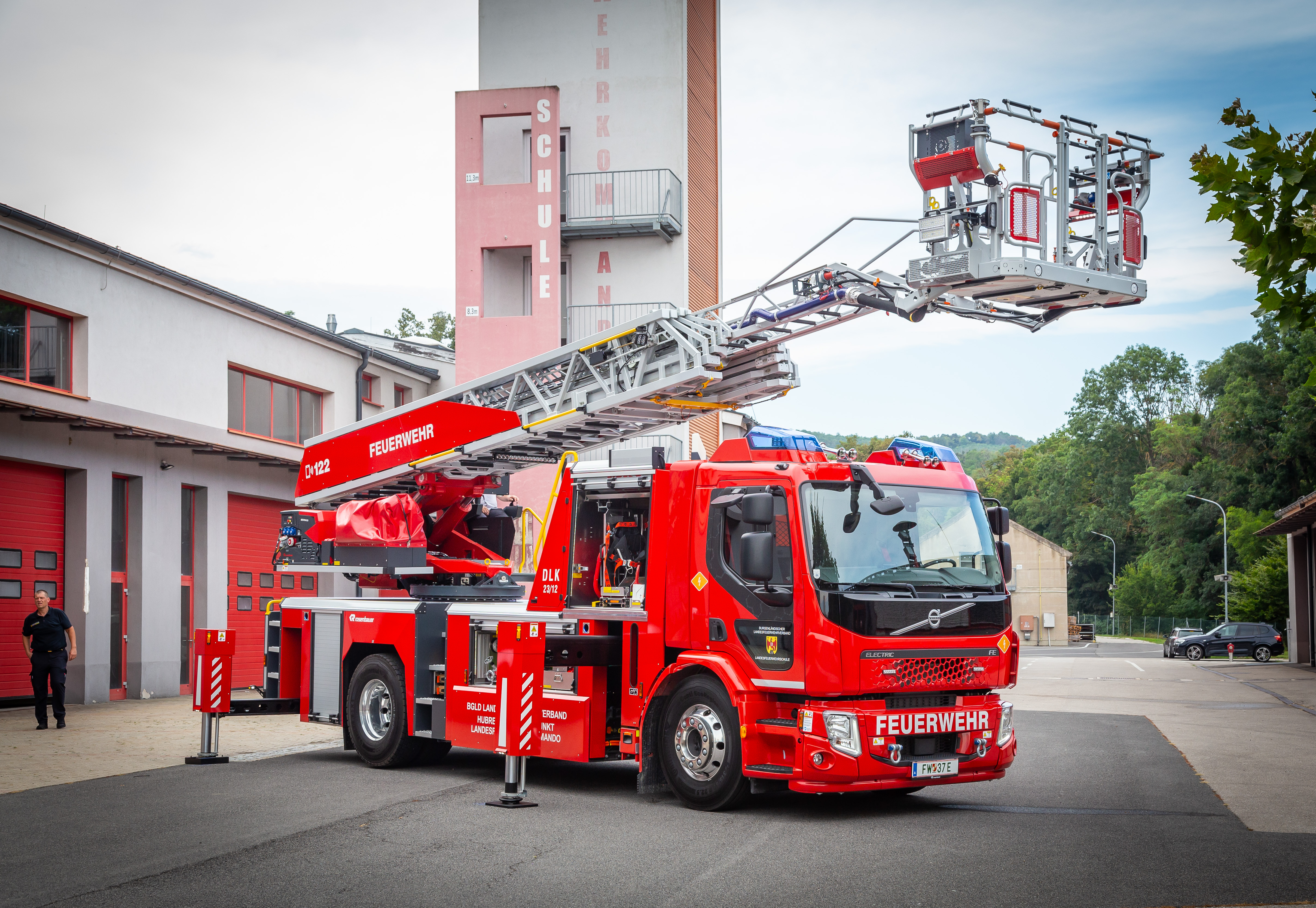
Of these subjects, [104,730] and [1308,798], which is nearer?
[1308,798]

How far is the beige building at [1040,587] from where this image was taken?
7394 cm

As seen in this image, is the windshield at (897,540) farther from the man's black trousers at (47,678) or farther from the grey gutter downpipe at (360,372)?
the grey gutter downpipe at (360,372)

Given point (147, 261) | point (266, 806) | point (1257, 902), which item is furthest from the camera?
point (147, 261)

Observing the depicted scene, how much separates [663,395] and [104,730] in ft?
30.4

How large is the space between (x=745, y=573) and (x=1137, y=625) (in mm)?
92077

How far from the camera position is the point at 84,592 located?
801 inches

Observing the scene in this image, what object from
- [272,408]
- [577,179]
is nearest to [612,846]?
[272,408]

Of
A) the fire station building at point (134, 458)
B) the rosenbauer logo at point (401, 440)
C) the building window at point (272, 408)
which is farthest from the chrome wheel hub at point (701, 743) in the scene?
the building window at point (272, 408)

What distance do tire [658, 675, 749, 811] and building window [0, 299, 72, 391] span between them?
13196 millimetres

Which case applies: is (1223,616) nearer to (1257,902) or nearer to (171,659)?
(171,659)

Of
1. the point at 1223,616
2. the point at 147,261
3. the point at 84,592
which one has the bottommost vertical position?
the point at 1223,616

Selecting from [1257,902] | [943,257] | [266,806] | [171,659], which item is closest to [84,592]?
[171,659]

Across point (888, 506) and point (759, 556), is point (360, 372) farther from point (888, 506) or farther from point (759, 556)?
point (888, 506)

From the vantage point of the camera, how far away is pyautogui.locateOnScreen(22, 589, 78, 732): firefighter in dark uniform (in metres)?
16.6
